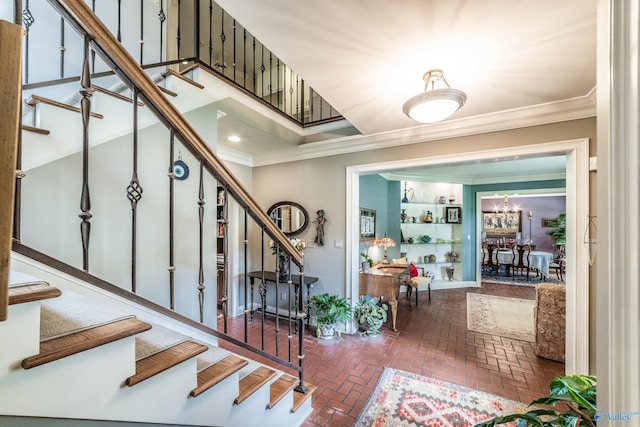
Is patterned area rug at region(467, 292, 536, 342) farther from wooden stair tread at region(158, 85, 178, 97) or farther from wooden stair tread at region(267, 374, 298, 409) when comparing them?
wooden stair tread at region(158, 85, 178, 97)

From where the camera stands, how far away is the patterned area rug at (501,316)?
3.60 meters

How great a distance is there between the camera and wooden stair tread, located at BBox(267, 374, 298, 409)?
5.32 ft

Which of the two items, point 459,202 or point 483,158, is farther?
point 459,202

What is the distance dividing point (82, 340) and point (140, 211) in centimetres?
151

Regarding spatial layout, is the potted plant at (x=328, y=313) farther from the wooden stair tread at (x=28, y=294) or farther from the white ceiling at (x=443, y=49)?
the wooden stair tread at (x=28, y=294)

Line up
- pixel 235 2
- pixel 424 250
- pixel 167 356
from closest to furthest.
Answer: pixel 167 356 → pixel 235 2 → pixel 424 250

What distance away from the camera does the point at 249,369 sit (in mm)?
1670

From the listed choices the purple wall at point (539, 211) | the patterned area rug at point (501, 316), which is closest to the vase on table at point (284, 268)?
the patterned area rug at point (501, 316)

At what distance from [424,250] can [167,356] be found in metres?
5.89

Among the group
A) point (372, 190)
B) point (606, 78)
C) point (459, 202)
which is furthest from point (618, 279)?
point (459, 202)

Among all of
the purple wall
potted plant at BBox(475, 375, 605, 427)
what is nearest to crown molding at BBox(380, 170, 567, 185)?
the purple wall

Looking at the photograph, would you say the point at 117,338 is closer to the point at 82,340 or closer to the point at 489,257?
the point at 82,340

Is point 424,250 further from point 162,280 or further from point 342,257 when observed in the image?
point 162,280

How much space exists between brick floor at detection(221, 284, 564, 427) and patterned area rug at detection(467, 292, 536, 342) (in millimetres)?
231
